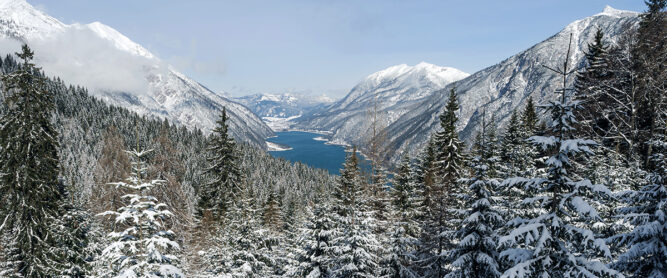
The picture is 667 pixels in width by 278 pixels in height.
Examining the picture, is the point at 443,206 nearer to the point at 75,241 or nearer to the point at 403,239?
the point at 403,239

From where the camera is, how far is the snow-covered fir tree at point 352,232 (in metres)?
19.0

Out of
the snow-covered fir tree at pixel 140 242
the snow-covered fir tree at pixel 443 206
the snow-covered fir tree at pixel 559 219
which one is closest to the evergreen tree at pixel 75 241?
the snow-covered fir tree at pixel 140 242

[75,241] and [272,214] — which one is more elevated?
[75,241]

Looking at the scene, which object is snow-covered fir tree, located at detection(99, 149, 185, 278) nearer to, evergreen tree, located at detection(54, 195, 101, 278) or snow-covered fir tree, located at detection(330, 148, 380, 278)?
snow-covered fir tree, located at detection(330, 148, 380, 278)

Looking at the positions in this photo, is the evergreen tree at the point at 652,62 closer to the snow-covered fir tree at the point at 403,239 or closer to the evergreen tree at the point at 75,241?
the snow-covered fir tree at the point at 403,239

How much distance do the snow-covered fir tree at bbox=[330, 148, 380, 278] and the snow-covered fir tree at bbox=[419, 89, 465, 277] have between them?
3.53 meters

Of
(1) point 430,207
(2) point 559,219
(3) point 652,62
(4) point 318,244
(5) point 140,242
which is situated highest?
(3) point 652,62

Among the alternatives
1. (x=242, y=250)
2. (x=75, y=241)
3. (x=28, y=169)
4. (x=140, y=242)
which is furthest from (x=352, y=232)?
(x=75, y=241)

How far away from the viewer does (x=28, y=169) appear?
22.0 m

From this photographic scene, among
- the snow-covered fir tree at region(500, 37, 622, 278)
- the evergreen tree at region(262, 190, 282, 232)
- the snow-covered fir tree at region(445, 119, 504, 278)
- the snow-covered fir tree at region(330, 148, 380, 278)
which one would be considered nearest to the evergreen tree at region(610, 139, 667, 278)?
A: the snow-covered fir tree at region(500, 37, 622, 278)

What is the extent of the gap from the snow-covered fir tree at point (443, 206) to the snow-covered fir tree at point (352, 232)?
11.6 ft

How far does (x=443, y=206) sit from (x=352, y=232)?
21.0 ft

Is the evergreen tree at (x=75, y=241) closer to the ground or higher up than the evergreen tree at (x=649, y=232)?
closer to the ground

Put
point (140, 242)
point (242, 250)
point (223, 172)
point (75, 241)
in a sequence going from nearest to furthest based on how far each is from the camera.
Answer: point (140, 242)
point (242, 250)
point (75, 241)
point (223, 172)
